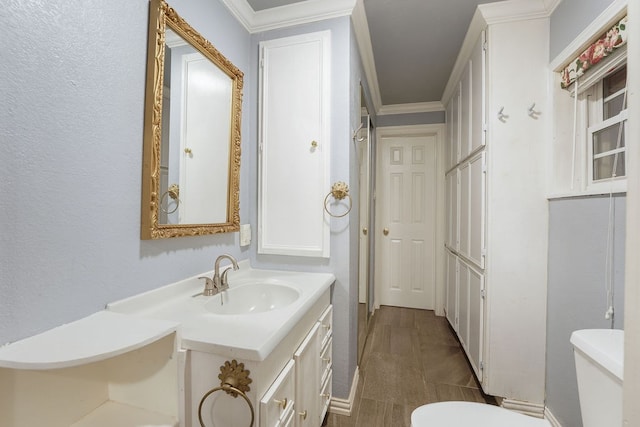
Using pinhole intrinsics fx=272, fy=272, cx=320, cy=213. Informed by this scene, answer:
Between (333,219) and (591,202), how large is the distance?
1.23m

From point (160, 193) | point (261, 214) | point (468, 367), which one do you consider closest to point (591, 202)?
point (468, 367)

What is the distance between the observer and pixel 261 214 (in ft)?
5.59

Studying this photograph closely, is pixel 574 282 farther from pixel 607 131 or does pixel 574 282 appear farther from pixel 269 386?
pixel 269 386

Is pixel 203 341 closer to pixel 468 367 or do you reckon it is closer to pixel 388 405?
pixel 388 405

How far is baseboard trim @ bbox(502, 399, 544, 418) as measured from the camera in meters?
1.61

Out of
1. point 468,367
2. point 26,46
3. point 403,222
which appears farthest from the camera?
point 403,222

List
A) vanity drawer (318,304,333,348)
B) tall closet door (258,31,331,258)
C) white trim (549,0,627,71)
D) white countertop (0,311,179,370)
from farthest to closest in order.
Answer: tall closet door (258,31,331,258), vanity drawer (318,304,333,348), white trim (549,0,627,71), white countertop (0,311,179,370)

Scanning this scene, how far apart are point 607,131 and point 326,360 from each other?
1856mm

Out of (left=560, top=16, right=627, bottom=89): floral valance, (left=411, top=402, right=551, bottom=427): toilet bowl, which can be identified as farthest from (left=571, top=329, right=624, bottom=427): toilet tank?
(left=560, top=16, right=627, bottom=89): floral valance

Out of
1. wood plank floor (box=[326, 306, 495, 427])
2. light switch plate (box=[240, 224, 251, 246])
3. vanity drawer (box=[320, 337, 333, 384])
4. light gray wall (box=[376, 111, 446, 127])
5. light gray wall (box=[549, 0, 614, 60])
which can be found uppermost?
light gray wall (box=[376, 111, 446, 127])

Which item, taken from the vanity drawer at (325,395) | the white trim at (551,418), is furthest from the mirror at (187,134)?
the white trim at (551,418)

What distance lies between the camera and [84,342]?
0.69 meters

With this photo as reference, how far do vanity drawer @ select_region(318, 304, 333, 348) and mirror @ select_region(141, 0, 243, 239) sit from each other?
0.69 m

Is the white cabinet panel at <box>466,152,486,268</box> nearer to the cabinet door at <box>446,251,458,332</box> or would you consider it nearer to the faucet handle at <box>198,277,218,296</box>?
the cabinet door at <box>446,251,458,332</box>
